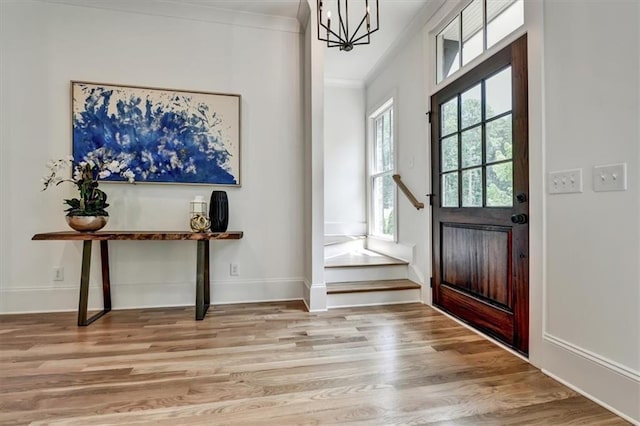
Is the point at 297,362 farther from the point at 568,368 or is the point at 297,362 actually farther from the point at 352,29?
the point at 352,29

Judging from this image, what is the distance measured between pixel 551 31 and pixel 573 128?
22.7 inches

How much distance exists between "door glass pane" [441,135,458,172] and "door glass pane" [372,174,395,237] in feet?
3.48

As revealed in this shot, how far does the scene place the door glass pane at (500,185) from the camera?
2.07m

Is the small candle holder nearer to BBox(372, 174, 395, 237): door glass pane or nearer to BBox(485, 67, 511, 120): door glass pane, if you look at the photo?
BBox(372, 174, 395, 237): door glass pane

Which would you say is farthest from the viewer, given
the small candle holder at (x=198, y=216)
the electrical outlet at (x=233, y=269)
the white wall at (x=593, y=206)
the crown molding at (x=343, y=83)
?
the crown molding at (x=343, y=83)

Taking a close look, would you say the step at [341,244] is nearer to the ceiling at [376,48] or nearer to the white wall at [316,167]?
the white wall at [316,167]

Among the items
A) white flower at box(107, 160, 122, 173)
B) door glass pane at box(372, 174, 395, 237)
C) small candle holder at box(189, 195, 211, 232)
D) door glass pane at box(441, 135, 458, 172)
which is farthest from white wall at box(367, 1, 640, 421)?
white flower at box(107, 160, 122, 173)

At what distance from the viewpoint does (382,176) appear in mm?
4277

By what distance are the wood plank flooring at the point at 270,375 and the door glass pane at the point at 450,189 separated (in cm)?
98

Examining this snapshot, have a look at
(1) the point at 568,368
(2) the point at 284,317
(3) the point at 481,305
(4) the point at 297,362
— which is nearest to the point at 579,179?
(1) the point at 568,368

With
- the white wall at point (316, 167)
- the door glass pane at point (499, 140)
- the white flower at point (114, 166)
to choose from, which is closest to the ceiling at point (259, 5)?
the white wall at point (316, 167)

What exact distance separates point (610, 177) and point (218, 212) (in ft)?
8.47

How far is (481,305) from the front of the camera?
234 centimetres

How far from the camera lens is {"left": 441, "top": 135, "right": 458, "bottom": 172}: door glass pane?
8.75 feet
